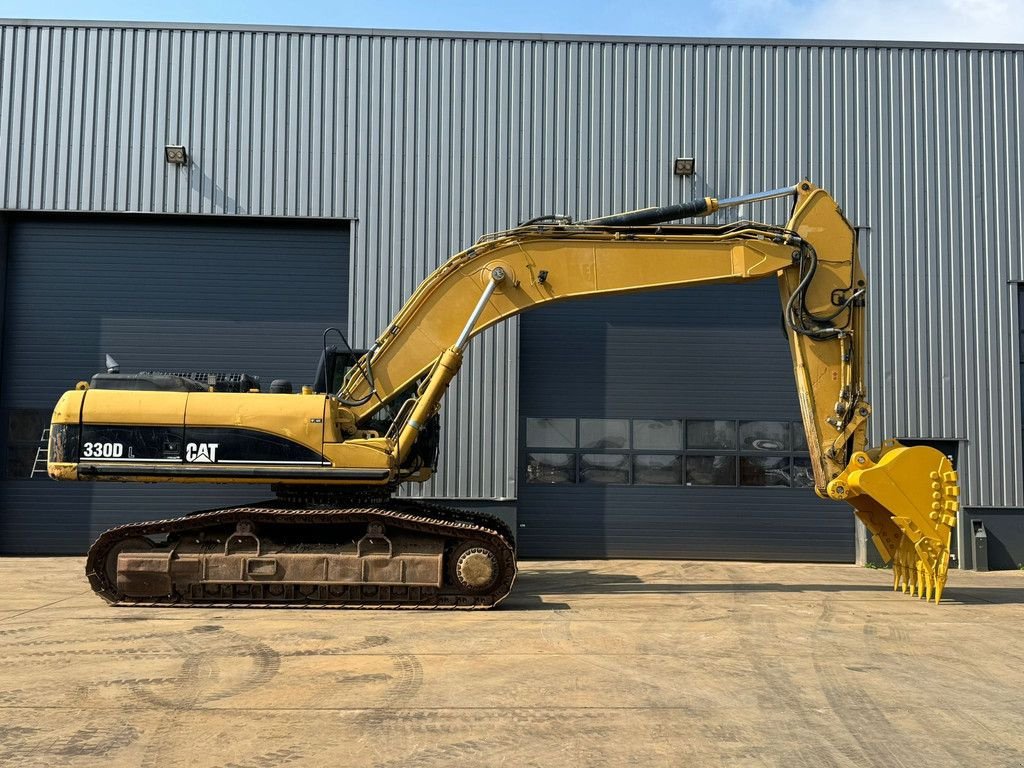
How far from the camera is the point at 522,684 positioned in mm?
6102

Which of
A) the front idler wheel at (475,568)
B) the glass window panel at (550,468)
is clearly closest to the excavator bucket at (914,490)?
the front idler wheel at (475,568)

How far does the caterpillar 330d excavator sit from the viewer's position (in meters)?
9.14

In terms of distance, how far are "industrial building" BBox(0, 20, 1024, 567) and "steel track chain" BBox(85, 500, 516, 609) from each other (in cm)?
502

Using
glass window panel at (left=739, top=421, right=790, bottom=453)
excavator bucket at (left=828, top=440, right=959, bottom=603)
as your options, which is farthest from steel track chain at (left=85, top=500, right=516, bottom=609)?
glass window panel at (left=739, top=421, right=790, bottom=453)

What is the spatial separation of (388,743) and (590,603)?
5.07 meters

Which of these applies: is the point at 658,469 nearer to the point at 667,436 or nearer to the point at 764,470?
the point at 667,436

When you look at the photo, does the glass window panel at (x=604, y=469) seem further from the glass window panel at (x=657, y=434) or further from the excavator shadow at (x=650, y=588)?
the excavator shadow at (x=650, y=588)

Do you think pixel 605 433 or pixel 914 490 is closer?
pixel 914 490

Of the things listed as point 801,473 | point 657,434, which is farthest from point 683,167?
point 801,473

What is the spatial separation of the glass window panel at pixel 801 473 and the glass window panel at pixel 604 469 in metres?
2.98

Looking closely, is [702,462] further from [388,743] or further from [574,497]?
[388,743]

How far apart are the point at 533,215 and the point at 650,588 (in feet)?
23.1

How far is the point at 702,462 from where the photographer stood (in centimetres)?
1452

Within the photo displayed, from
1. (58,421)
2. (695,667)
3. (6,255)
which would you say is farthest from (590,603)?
(6,255)
